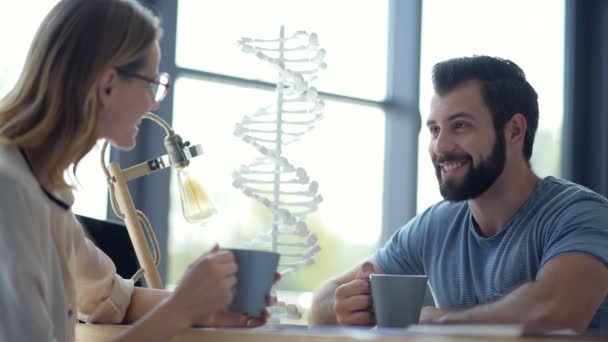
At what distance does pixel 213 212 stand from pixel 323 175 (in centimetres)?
200

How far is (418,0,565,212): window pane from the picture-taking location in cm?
387

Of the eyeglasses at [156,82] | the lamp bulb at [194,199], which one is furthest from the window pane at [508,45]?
the eyeglasses at [156,82]

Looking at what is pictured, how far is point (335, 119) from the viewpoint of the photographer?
366cm

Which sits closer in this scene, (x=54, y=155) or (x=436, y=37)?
(x=54, y=155)

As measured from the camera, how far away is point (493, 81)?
7.04 feet

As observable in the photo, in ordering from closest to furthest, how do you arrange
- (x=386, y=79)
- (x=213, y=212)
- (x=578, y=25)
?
(x=213, y=212)
(x=386, y=79)
(x=578, y=25)

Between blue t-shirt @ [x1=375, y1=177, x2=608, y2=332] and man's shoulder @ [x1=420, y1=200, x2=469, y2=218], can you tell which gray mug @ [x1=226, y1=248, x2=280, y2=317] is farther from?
man's shoulder @ [x1=420, y1=200, x2=469, y2=218]

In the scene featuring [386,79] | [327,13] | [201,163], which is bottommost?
[201,163]

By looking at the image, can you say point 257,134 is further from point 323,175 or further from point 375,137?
point 375,137

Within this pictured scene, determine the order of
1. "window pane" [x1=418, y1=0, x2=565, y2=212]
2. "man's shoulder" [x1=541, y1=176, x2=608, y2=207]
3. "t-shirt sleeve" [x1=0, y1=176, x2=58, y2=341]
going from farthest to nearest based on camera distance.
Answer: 1. "window pane" [x1=418, y1=0, x2=565, y2=212]
2. "man's shoulder" [x1=541, y1=176, x2=608, y2=207]
3. "t-shirt sleeve" [x1=0, y1=176, x2=58, y2=341]

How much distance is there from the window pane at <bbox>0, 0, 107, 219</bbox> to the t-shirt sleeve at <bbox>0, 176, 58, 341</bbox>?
165 cm

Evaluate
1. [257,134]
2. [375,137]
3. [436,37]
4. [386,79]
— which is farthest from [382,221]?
[257,134]

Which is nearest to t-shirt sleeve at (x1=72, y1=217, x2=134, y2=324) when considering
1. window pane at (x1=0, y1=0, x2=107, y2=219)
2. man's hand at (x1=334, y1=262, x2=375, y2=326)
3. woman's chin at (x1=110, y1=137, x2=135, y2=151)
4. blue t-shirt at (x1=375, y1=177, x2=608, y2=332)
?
woman's chin at (x1=110, y1=137, x2=135, y2=151)

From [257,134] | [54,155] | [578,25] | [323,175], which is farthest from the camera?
[578,25]
